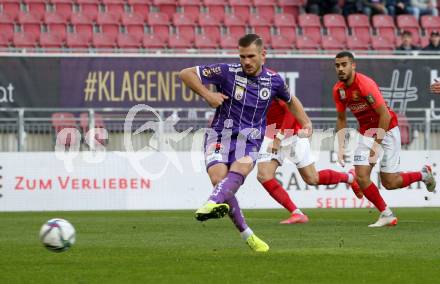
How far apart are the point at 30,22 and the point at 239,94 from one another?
13.8 metres

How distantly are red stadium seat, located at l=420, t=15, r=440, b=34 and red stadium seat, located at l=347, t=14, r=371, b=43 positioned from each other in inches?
59.3

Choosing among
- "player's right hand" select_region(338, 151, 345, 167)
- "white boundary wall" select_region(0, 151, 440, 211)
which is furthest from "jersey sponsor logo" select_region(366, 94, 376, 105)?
"white boundary wall" select_region(0, 151, 440, 211)

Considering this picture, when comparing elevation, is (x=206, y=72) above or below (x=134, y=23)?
below

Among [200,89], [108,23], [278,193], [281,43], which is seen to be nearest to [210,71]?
[200,89]

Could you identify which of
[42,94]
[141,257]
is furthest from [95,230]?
[42,94]

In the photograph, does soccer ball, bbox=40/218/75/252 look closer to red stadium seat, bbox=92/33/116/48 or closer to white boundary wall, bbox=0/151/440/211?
white boundary wall, bbox=0/151/440/211

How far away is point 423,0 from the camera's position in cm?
2720

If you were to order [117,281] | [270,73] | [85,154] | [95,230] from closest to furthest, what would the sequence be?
[117,281], [270,73], [95,230], [85,154]

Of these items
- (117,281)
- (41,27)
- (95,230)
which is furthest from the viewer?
(41,27)

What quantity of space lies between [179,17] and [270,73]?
14.0 metres

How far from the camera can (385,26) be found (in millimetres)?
25531

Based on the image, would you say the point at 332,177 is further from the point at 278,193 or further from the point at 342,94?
the point at 342,94

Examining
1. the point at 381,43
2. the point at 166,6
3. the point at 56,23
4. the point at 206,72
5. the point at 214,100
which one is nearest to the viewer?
the point at 214,100

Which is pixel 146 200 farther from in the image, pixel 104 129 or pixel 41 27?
pixel 41 27
